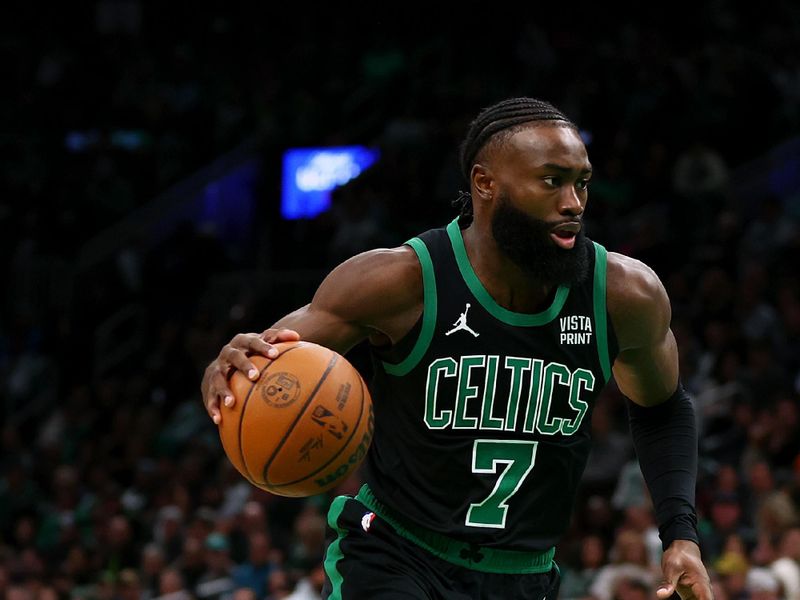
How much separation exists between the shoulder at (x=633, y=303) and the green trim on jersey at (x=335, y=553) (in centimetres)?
100

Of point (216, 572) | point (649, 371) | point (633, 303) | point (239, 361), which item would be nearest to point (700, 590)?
point (649, 371)

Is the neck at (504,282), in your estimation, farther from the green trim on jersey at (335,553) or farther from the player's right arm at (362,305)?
the green trim on jersey at (335,553)

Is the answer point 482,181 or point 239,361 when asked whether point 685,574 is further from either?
point 239,361

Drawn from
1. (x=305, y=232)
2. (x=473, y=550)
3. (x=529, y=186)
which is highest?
(x=305, y=232)

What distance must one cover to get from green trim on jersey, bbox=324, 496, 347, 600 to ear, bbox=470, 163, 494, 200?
1.02 metres

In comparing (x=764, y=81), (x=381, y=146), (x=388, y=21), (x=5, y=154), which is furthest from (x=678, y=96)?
(x=5, y=154)

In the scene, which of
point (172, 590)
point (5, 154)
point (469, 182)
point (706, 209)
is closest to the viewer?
point (469, 182)

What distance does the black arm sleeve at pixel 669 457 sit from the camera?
4328 mm

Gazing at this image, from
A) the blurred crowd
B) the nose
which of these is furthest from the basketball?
the blurred crowd

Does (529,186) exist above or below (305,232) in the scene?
below

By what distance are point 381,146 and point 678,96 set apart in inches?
122

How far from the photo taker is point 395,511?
4.18 m

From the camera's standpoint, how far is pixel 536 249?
13.6ft

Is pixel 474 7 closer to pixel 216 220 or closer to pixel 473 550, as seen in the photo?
pixel 216 220
